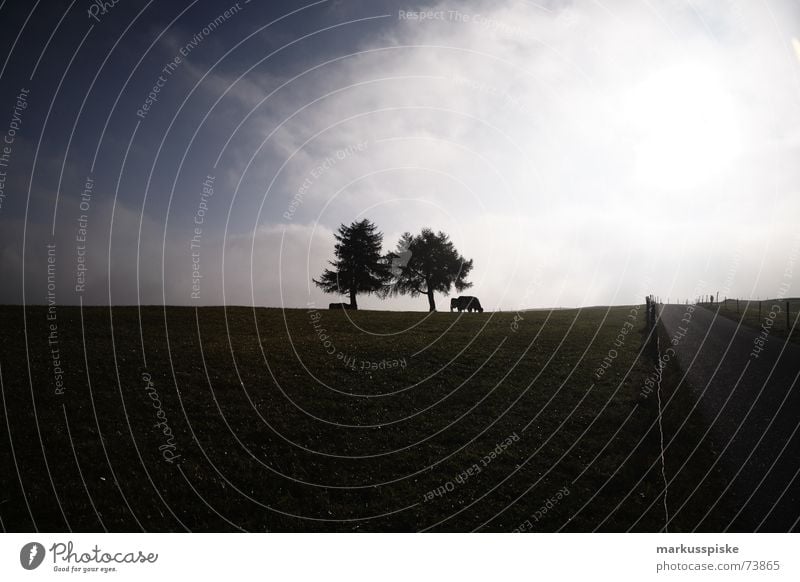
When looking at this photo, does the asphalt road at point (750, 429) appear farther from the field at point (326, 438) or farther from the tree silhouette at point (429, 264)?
the tree silhouette at point (429, 264)

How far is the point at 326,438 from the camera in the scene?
13.3 meters

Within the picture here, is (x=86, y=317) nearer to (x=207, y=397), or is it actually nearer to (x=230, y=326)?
(x=230, y=326)

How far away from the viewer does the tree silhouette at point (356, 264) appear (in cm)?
5225

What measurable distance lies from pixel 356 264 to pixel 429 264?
11548 mm

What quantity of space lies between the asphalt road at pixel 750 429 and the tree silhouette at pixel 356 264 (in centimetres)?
3507

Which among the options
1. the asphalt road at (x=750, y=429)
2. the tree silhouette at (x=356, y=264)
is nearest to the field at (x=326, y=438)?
the asphalt road at (x=750, y=429)

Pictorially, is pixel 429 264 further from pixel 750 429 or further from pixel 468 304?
pixel 750 429

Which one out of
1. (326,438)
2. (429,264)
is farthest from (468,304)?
(326,438)

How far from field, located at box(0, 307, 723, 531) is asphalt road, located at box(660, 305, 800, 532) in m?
0.59

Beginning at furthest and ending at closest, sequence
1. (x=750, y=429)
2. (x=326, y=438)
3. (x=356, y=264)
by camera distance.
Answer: (x=356, y=264) → (x=326, y=438) → (x=750, y=429)

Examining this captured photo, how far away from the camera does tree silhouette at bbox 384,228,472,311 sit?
5938 cm

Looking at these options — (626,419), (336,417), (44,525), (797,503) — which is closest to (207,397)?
(336,417)

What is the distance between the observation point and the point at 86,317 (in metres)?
29.0

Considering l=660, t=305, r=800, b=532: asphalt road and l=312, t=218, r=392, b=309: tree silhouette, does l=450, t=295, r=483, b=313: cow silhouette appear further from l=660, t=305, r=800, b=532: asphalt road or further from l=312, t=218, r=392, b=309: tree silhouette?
l=660, t=305, r=800, b=532: asphalt road
